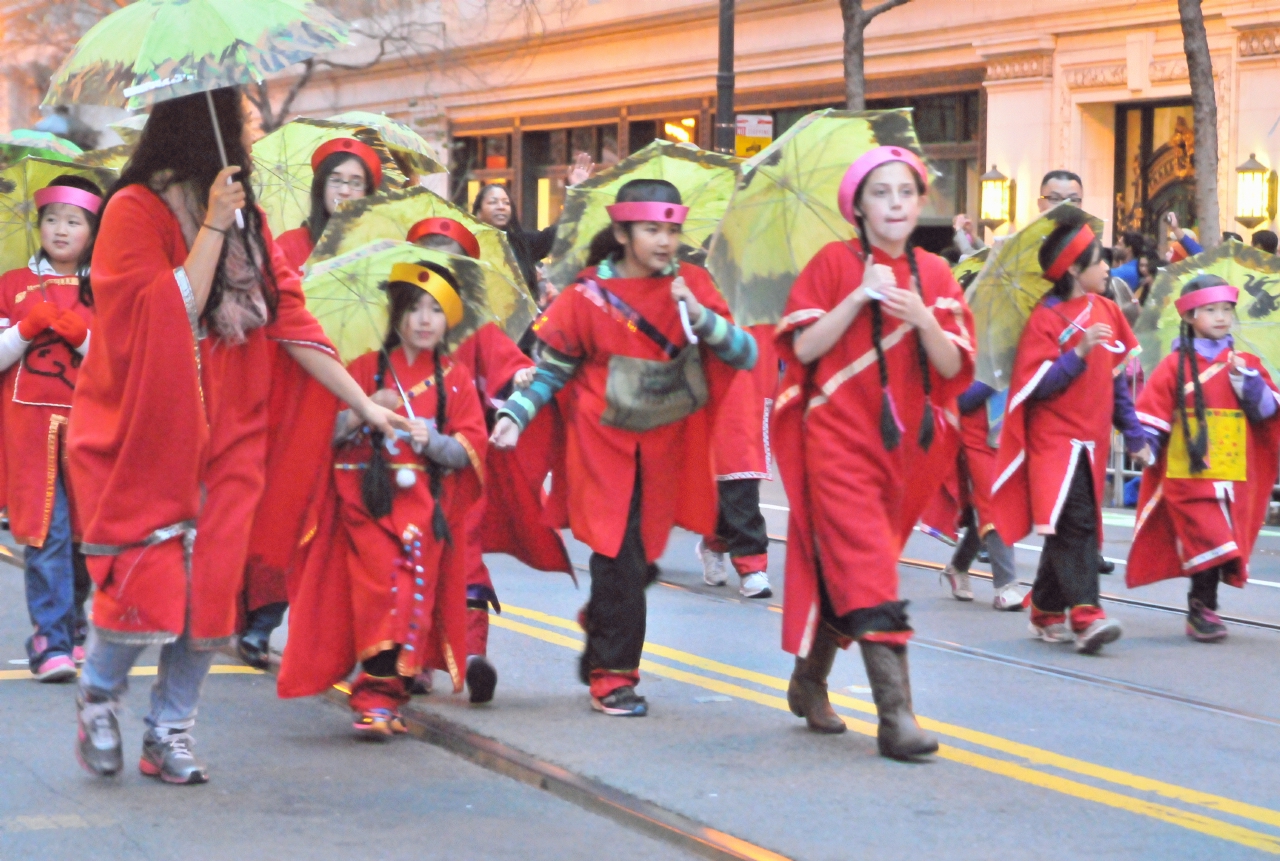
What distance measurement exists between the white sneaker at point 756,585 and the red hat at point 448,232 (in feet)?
9.09

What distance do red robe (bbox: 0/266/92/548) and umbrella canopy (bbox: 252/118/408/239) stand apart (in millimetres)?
1803

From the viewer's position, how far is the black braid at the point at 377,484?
19.7ft

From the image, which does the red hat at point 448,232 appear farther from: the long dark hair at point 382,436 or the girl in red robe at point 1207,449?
the girl in red robe at point 1207,449

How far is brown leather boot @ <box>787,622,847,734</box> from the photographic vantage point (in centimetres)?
603

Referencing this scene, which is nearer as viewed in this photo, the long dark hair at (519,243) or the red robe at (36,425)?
the red robe at (36,425)

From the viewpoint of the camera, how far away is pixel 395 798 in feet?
17.3

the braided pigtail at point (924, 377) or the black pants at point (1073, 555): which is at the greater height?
the braided pigtail at point (924, 377)

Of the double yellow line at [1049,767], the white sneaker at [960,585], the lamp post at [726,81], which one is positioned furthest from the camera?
the lamp post at [726,81]

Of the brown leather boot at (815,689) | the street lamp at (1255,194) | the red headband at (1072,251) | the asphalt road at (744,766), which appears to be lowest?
the asphalt road at (744,766)

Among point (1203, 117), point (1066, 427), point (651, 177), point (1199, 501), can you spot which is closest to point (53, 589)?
point (651, 177)

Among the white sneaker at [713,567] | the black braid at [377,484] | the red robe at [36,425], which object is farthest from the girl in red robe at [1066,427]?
the red robe at [36,425]

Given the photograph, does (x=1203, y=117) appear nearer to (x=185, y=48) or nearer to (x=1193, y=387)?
(x=1193, y=387)

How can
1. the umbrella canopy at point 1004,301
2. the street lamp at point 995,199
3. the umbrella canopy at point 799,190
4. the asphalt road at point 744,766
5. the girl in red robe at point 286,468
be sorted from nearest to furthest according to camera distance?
1. the asphalt road at point 744,766
2. the girl in red robe at point 286,468
3. the umbrella canopy at point 799,190
4. the umbrella canopy at point 1004,301
5. the street lamp at point 995,199

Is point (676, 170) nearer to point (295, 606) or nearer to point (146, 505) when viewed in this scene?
point (295, 606)
